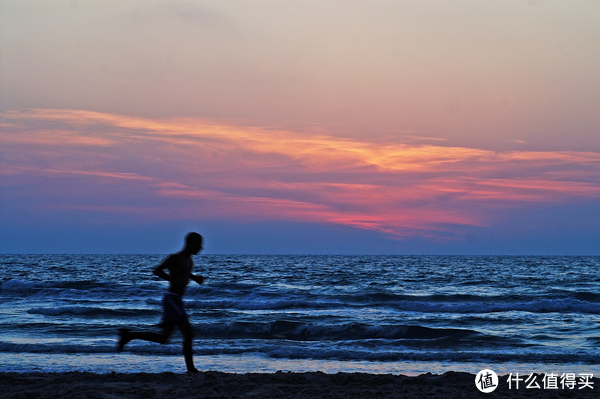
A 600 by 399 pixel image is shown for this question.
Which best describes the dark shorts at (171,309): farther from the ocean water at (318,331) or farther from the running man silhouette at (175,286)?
the ocean water at (318,331)

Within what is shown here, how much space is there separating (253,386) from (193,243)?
2.07 metres

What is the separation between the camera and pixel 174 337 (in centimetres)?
1323

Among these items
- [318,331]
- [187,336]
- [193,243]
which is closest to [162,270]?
[193,243]

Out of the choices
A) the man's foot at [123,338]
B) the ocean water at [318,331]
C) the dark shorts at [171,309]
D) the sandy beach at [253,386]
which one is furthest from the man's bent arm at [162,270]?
the ocean water at [318,331]

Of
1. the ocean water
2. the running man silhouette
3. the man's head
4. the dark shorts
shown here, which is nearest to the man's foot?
the running man silhouette

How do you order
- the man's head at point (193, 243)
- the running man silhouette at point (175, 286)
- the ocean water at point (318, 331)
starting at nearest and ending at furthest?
the running man silhouette at point (175, 286) < the man's head at point (193, 243) < the ocean water at point (318, 331)

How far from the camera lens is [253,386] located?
284 inches

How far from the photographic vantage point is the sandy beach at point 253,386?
6754 millimetres

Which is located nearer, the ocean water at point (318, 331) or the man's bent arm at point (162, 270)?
the man's bent arm at point (162, 270)

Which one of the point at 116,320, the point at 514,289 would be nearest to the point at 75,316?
the point at 116,320

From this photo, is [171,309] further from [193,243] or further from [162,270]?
[193,243]

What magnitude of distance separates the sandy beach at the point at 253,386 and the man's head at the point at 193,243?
1.74 meters

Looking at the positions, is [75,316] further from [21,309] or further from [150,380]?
[150,380]

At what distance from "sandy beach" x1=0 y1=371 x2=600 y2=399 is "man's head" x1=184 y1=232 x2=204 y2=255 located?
1736 mm
